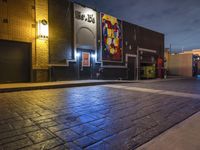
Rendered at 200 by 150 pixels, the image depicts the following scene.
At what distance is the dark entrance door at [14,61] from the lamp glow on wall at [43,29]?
0.85 metres

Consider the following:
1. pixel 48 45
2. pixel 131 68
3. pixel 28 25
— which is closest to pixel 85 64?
pixel 48 45

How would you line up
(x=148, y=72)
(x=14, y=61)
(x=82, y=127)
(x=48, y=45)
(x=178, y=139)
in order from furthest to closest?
(x=148, y=72), (x=48, y=45), (x=14, y=61), (x=82, y=127), (x=178, y=139)

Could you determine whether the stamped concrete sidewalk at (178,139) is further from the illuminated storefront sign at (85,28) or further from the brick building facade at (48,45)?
the illuminated storefront sign at (85,28)

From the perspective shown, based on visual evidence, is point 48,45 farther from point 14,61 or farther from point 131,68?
point 131,68

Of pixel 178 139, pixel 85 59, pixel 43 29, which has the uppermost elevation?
pixel 43 29

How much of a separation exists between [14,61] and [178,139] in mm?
7775

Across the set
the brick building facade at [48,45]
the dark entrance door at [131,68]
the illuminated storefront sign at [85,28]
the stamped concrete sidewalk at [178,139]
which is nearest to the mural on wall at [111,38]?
the brick building facade at [48,45]

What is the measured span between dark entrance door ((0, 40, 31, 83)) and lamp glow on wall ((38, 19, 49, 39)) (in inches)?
33.3

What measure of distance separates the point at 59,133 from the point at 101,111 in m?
1.22

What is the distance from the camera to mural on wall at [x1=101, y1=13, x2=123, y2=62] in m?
11.0

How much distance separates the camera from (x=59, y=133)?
6.52ft

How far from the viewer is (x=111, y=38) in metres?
11.5

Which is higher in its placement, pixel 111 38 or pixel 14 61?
pixel 111 38

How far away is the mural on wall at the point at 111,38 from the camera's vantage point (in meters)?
11.0
